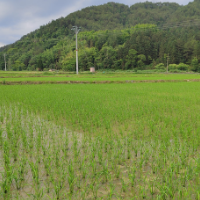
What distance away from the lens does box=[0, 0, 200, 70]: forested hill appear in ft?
156

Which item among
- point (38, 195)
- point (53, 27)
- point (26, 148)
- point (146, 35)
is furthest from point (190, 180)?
point (53, 27)

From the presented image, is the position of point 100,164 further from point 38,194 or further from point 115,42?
point 115,42

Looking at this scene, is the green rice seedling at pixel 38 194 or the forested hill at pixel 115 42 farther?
the forested hill at pixel 115 42

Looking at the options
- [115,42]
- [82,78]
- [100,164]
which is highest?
[115,42]

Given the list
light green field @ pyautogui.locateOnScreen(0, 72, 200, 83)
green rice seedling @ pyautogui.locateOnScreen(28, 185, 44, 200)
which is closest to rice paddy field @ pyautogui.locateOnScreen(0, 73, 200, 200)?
green rice seedling @ pyautogui.locateOnScreen(28, 185, 44, 200)

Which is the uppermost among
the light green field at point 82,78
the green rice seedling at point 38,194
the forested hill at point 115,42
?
the forested hill at point 115,42

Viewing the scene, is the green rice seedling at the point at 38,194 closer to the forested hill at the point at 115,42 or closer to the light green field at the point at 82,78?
the light green field at the point at 82,78

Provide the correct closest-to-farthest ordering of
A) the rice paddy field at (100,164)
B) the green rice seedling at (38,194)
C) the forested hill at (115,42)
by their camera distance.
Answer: the green rice seedling at (38,194), the rice paddy field at (100,164), the forested hill at (115,42)

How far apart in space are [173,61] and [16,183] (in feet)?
160

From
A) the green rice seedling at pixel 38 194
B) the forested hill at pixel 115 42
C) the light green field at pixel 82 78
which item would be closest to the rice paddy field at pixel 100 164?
the green rice seedling at pixel 38 194

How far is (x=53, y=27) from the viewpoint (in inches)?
3233

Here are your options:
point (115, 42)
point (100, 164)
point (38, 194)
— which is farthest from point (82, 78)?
point (115, 42)

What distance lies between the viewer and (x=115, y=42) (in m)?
59.0

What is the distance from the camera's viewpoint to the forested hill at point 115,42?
47.7 metres
